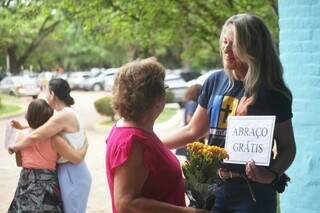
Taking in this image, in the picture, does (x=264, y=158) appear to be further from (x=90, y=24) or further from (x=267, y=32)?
(x=90, y=24)

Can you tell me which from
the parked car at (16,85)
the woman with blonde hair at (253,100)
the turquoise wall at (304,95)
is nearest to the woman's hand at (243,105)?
the woman with blonde hair at (253,100)

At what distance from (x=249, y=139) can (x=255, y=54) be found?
1.41 feet

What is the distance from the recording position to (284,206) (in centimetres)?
467

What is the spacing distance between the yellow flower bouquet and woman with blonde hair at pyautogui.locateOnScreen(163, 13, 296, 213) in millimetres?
275

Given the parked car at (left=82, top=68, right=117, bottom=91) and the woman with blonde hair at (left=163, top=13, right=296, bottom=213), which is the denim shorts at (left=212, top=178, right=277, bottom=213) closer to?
the woman with blonde hair at (left=163, top=13, right=296, bottom=213)

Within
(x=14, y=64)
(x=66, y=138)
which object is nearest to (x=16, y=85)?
(x=14, y=64)

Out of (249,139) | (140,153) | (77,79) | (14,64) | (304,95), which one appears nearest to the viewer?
(140,153)

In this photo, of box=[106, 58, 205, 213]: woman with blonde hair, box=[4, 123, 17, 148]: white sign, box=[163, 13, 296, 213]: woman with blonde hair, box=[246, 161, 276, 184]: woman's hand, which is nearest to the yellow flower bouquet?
box=[106, 58, 205, 213]: woman with blonde hair

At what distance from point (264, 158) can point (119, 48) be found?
179 feet

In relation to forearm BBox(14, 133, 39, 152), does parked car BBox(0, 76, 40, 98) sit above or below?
below

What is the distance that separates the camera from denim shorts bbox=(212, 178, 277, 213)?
277 cm

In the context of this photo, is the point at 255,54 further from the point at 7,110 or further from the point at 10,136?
the point at 7,110

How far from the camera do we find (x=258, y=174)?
2.62 metres

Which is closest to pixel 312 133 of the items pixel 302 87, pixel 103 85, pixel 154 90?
pixel 302 87
